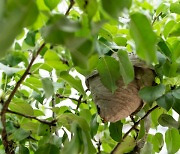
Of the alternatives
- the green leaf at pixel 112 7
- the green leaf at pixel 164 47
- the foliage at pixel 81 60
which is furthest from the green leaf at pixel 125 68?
the green leaf at pixel 112 7

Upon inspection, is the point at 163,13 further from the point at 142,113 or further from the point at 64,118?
the point at 64,118

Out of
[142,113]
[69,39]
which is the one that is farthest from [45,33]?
[142,113]

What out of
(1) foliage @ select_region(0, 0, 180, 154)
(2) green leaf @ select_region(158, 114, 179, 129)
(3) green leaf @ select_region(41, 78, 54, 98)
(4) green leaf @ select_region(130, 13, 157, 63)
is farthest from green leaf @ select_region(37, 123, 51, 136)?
(4) green leaf @ select_region(130, 13, 157, 63)

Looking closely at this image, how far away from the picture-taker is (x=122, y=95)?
2.00 ft

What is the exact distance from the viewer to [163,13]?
76cm

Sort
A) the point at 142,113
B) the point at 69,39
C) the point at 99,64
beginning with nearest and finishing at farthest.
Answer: the point at 69,39 → the point at 99,64 → the point at 142,113

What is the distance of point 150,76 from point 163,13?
0.73 ft

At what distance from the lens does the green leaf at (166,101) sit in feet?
1.81

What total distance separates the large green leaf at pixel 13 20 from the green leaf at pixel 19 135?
429 millimetres

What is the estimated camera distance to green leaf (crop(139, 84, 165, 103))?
0.55m

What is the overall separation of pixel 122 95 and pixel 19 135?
22 cm

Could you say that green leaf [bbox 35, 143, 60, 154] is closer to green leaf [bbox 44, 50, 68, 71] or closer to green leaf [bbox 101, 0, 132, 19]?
green leaf [bbox 44, 50, 68, 71]

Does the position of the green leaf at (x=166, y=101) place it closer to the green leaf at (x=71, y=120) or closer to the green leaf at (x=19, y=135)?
the green leaf at (x=71, y=120)

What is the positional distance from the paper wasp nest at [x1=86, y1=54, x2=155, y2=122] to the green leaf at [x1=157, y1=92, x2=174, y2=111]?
51 millimetres
